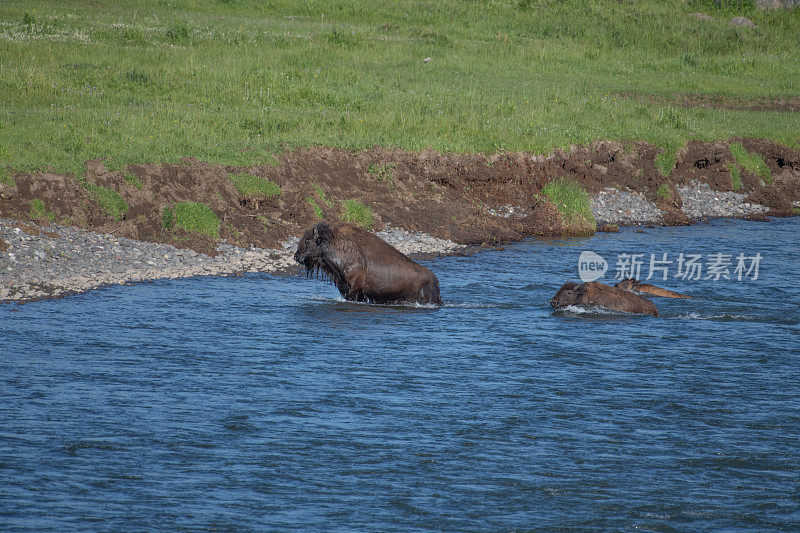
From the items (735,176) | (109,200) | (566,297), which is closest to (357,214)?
(109,200)

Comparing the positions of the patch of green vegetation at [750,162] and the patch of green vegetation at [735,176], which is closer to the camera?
the patch of green vegetation at [735,176]

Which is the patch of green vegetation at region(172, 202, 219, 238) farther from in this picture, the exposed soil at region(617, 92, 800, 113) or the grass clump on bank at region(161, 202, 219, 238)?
the exposed soil at region(617, 92, 800, 113)

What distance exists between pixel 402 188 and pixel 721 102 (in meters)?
15.3

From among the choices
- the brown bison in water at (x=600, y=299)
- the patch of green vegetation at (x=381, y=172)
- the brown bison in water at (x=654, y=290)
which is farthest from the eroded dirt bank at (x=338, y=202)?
the brown bison in water at (x=600, y=299)

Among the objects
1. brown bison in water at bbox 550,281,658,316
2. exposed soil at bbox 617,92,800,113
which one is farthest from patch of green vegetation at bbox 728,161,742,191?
brown bison in water at bbox 550,281,658,316

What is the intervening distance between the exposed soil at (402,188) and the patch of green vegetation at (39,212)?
0.03m

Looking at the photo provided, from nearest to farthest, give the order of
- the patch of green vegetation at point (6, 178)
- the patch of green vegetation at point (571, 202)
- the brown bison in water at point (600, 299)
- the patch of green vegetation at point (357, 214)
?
the brown bison in water at point (600, 299), the patch of green vegetation at point (6, 178), the patch of green vegetation at point (357, 214), the patch of green vegetation at point (571, 202)

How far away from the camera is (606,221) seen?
2234 centimetres

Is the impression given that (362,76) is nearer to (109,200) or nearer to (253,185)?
(253,185)

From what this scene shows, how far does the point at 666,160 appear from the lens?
81.7ft

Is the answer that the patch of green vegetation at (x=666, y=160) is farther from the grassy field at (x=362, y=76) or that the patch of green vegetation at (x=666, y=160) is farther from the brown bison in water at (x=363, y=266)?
the brown bison in water at (x=363, y=266)

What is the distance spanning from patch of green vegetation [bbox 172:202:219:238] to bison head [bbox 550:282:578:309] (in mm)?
6398

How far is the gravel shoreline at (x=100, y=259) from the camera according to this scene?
46.1ft

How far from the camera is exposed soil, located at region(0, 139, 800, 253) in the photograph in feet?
54.0
